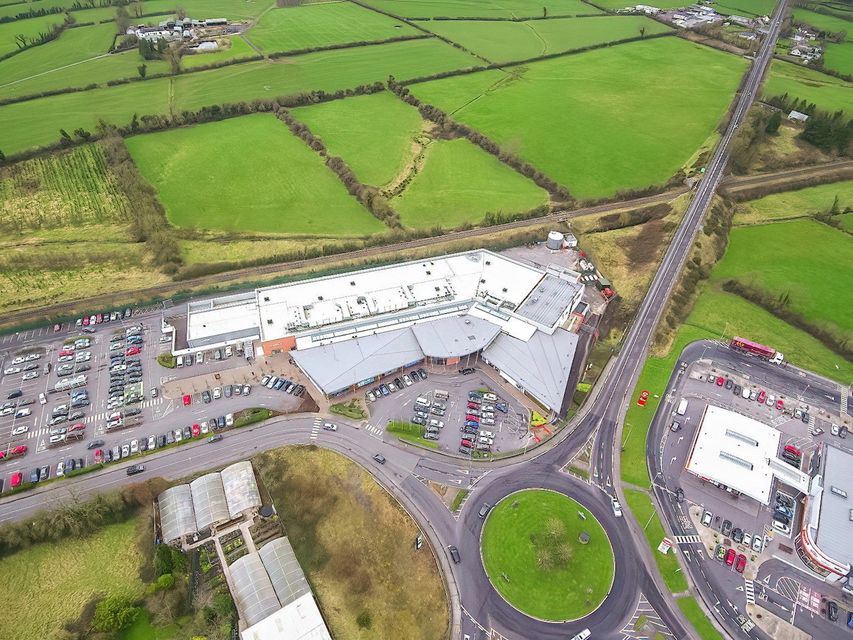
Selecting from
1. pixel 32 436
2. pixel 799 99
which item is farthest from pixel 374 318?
pixel 799 99

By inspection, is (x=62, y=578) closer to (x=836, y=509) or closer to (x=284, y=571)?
(x=284, y=571)

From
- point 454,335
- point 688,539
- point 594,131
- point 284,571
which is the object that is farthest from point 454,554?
point 594,131

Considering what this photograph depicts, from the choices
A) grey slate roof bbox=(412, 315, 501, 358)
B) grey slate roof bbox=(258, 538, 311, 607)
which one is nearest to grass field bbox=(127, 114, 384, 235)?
grey slate roof bbox=(412, 315, 501, 358)

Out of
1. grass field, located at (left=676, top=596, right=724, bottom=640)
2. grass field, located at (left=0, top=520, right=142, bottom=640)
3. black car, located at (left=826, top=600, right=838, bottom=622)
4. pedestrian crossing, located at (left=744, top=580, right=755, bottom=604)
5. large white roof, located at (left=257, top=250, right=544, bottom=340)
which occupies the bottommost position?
grass field, located at (left=0, top=520, right=142, bottom=640)

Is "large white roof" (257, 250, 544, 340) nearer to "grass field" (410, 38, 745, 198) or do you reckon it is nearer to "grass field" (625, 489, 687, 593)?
"grass field" (625, 489, 687, 593)

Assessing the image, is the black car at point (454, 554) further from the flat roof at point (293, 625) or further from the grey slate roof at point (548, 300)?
the grey slate roof at point (548, 300)

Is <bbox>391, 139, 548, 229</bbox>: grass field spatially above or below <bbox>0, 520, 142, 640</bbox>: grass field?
above
